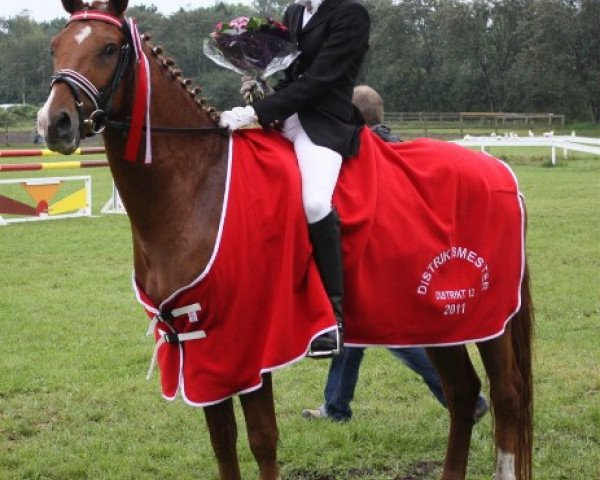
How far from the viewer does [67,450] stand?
6062 mm

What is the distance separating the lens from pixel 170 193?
14.2ft

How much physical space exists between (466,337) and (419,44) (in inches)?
2848

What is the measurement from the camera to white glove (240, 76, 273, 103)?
4805mm

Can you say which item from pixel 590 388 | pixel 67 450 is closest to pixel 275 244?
pixel 67 450

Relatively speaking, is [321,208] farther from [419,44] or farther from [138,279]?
[419,44]

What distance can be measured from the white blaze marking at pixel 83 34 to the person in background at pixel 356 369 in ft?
9.02

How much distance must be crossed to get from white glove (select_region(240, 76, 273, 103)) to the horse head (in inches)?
32.3

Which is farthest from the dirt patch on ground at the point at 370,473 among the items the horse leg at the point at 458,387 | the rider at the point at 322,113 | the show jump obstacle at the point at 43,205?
the show jump obstacle at the point at 43,205

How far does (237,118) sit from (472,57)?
70.8 metres

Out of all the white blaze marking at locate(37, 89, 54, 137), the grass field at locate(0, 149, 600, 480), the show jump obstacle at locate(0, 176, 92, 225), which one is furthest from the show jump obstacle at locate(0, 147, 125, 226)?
the white blaze marking at locate(37, 89, 54, 137)

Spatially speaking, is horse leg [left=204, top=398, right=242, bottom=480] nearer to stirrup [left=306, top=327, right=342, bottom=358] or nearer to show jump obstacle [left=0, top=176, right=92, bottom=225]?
stirrup [left=306, top=327, right=342, bottom=358]

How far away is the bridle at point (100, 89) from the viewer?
387 cm

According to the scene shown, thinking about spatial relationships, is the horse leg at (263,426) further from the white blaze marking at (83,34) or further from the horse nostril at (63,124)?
the white blaze marking at (83,34)

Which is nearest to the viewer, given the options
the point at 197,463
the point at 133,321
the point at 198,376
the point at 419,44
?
the point at 198,376
